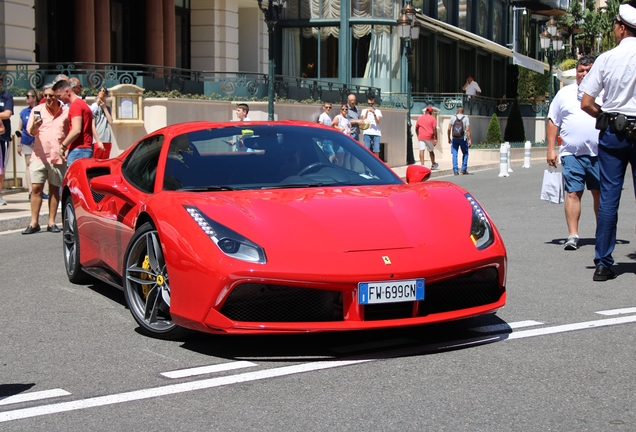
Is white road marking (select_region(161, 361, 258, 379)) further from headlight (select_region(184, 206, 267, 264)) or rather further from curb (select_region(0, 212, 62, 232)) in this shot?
curb (select_region(0, 212, 62, 232))

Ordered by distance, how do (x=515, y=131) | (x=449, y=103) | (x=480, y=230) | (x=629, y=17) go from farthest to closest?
(x=515, y=131) → (x=449, y=103) → (x=629, y=17) → (x=480, y=230)

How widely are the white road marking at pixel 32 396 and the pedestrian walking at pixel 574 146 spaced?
6172 millimetres

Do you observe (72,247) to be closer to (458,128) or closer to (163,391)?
(163,391)

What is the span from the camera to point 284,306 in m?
5.15

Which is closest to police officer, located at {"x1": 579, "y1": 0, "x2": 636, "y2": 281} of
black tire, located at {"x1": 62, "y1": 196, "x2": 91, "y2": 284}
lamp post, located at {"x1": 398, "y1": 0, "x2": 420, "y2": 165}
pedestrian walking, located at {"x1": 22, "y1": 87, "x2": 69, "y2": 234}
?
black tire, located at {"x1": 62, "y1": 196, "x2": 91, "y2": 284}

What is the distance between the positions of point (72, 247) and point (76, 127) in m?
3.42

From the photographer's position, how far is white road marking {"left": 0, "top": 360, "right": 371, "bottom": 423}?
14.3ft

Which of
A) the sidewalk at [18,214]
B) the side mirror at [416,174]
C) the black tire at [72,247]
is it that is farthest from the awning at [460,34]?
the side mirror at [416,174]

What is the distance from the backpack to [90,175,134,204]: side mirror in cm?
1853

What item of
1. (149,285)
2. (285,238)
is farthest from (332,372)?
(149,285)

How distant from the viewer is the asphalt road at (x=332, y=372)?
4.20 metres

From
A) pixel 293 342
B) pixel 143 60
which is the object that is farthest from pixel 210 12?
pixel 293 342

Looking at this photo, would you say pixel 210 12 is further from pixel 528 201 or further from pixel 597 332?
pixel 597 332

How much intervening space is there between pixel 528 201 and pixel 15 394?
12568 millimetres
